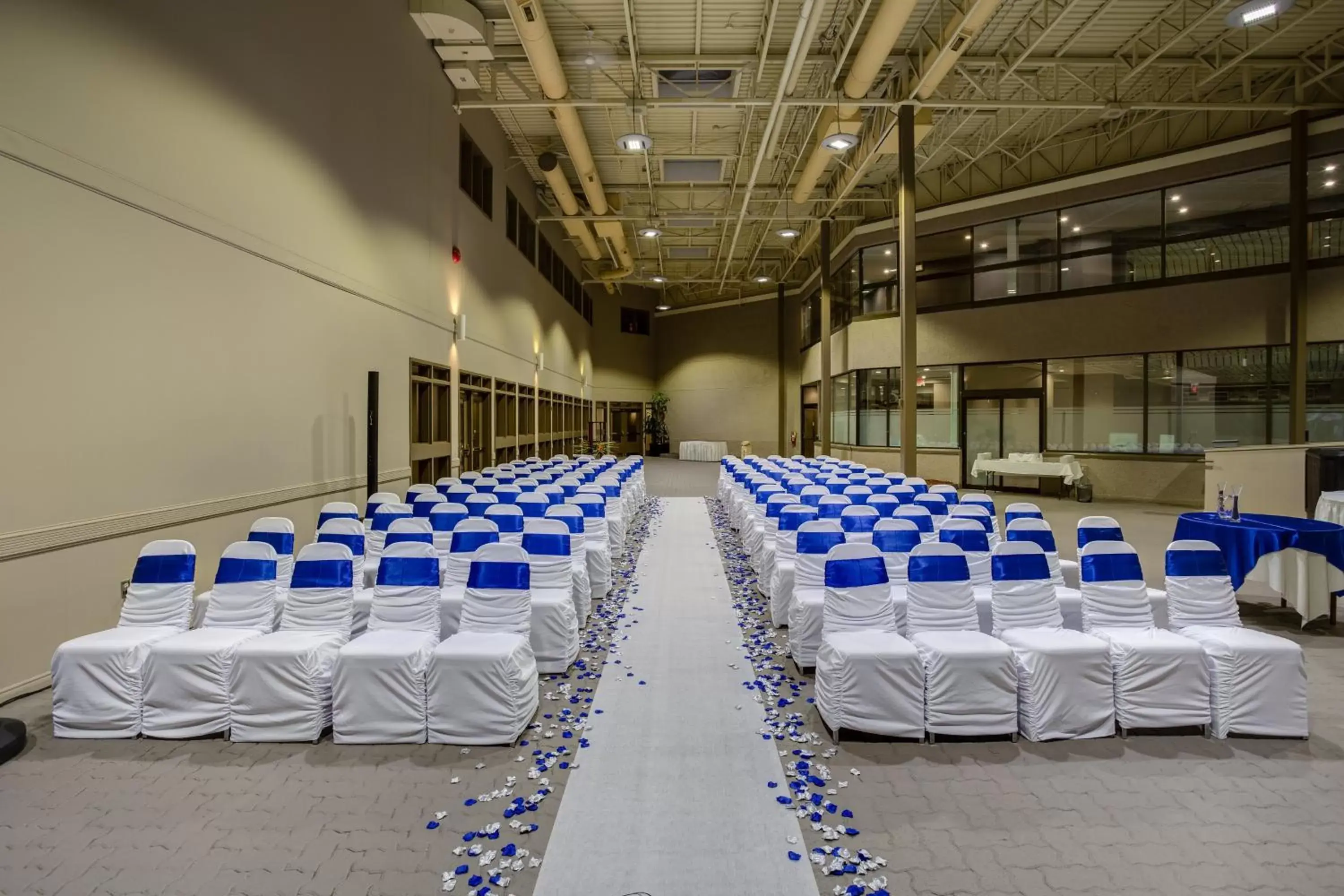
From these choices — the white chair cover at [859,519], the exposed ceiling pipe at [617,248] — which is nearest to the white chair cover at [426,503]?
the white chair cover at [859,519]

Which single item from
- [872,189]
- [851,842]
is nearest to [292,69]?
[851,842]

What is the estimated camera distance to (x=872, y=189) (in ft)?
55.0

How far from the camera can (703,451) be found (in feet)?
90.9

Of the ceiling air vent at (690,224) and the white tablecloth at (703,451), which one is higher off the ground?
the ceiling air vent at (690,224)

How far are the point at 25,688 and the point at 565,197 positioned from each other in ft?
44.7

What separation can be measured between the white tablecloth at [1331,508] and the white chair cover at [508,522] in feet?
25.2

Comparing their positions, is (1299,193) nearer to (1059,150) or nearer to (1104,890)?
(1059,150)

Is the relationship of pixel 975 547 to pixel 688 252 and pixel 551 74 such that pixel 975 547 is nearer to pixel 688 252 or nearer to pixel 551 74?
pixel 551 74

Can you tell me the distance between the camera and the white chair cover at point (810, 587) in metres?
4.68

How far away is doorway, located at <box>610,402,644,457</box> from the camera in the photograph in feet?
97.3

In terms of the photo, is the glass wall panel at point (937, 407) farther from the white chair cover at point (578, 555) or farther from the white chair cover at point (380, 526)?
the white chair cover at point (380, 526)

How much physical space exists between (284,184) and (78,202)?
8.21ft

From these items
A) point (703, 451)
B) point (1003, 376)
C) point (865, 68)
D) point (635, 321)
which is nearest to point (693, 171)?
point (865, 68)

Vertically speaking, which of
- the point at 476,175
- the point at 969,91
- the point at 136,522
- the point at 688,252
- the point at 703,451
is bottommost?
the point at 136,522
